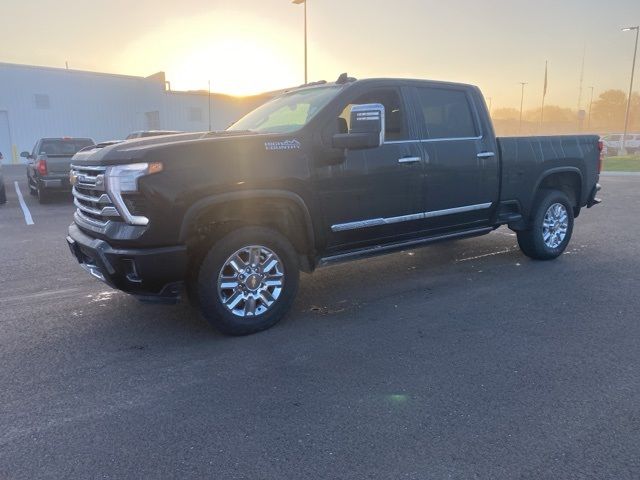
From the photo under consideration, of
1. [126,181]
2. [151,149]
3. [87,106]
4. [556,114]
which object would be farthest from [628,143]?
[556,114]

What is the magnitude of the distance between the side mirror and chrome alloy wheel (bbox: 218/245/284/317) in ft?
3.68

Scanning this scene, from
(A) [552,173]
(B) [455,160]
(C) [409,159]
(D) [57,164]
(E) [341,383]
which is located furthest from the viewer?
(D) [57,164]

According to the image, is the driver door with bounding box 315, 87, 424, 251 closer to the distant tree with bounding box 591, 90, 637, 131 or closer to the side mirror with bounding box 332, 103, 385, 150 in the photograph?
the side mirror with bounding box 332, 103, 385, 150

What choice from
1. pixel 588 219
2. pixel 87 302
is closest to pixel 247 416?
pixel 87 302

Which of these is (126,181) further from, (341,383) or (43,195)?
(43,195)

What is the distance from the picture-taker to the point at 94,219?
4.00 meters

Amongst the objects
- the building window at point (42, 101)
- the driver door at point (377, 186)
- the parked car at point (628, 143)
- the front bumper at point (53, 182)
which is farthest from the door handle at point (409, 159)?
the parked car at point (628, 143)

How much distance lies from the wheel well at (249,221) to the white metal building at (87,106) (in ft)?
115

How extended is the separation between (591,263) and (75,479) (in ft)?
20.1

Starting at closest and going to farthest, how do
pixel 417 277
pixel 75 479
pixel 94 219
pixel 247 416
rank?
pixel 75 479
pixel 247 416
pixel 94 219
pixel 417 277

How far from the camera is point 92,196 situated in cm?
399

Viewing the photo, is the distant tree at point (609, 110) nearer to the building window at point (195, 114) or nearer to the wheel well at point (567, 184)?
the building window at point (195, 114)

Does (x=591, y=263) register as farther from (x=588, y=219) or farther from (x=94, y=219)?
(x=94, y=219)

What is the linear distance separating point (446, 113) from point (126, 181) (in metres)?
3.43
